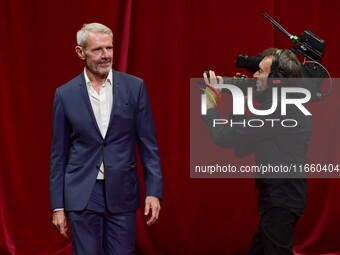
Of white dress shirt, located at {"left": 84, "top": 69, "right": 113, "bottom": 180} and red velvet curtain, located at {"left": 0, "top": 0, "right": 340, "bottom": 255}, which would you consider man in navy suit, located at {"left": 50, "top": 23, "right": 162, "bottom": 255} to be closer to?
white dress shirt, located at {"left": 84, "top": 69, "right": 113, "bottom": 180}

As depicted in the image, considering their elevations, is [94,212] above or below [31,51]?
below

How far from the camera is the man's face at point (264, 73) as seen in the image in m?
2.67

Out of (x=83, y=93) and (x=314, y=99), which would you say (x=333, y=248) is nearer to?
(x=314, y=99)

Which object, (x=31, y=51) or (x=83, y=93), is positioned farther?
(x=31, y=51)

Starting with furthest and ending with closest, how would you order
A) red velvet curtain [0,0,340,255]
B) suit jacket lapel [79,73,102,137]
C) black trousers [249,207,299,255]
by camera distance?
red velvet curtain [0,0,340,255], black trousers [249,207,299,255], suit jacket lapel [79,73,102,137]

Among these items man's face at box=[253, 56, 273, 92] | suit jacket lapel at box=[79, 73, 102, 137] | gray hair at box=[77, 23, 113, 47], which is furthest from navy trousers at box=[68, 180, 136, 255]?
man's face at box=[253, 56, 273, 92]

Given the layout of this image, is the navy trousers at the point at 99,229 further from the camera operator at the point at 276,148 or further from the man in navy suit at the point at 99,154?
the camera operator at the point at 276,148

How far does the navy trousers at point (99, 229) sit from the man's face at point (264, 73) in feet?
2.52

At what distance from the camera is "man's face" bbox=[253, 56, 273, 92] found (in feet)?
8.75

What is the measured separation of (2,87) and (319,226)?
82.0 inches

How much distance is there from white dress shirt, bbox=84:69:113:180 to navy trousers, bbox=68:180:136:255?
110 millimetres

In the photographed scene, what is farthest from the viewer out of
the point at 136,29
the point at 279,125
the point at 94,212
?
the point at 136,29

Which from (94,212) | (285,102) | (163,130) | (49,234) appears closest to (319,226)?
(163,130)

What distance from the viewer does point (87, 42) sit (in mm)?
2439
